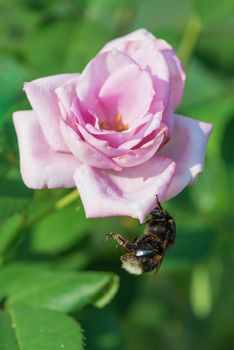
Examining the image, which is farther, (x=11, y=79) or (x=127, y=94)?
(x=11, y=79)

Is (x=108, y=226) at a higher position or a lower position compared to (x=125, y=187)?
lower

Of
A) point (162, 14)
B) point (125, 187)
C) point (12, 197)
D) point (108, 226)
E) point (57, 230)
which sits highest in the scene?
point (125, 187)

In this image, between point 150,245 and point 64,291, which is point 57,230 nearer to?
point 64,291

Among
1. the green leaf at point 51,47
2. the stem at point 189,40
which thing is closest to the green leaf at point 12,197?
the green leaf at point 51,47

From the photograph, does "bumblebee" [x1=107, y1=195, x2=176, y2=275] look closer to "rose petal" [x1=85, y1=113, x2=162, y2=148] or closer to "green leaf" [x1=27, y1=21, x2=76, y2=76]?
"rose petal" [x1=85, y1=113, x2=162, y2=148]

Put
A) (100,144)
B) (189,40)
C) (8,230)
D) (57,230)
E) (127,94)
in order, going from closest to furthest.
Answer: (100,144) → (127,94) → (8,230) → (57,230) → (189,40)

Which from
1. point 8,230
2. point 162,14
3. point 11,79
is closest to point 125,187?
point 8,230

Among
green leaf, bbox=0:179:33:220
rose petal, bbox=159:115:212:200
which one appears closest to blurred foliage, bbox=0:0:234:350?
green leaf, bbox=0:179:33:220

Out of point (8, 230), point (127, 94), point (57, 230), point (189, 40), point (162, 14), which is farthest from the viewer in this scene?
point (162, 14)
